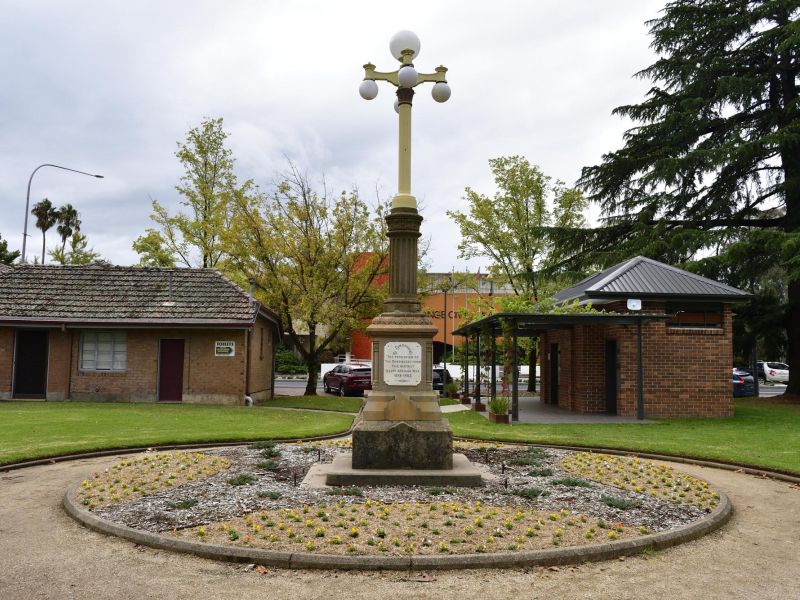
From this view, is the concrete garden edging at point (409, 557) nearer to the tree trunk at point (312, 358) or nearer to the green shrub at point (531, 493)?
the green shrub at point (531, 493)

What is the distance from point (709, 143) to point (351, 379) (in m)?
17.6

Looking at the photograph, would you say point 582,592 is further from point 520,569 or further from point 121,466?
point 121,466

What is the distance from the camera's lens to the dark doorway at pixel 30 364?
21.8 meters

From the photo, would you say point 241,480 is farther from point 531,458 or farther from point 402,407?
point 531,458

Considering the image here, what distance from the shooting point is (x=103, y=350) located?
72.0ft

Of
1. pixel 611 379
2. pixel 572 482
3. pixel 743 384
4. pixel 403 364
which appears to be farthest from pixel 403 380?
pixel 743 384

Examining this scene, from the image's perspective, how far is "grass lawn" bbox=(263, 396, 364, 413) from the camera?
859 inches

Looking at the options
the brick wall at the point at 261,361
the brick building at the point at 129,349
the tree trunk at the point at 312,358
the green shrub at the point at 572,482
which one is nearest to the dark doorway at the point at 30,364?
the brick building at the point at 129,349

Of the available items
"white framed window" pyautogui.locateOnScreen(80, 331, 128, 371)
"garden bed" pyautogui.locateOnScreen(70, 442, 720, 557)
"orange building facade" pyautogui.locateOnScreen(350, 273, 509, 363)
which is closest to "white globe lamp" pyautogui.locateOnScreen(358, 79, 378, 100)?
"garden bed" pyautogui.locateOnScreen(70, 442, 720, 557)

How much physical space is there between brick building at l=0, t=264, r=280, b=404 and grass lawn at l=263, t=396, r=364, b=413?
61.3 inches

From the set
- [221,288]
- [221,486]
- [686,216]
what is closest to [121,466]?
[221,486]

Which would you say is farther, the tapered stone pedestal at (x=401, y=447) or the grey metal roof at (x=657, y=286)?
the grey metal roof at (x=657, y=286)

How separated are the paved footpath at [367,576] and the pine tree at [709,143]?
66.8 ft

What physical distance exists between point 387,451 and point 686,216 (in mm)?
22230
